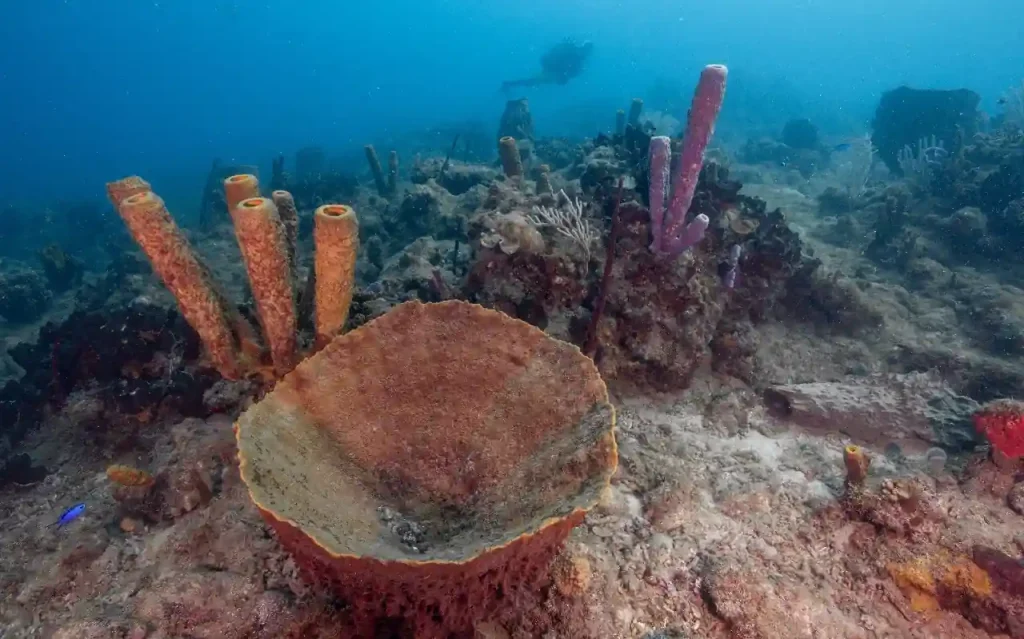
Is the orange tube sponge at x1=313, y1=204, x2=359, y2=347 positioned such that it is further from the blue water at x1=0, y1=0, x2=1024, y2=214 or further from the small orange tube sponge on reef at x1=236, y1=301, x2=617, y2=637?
the blue water at x1=0, y1=0, x2=1024, y2=214

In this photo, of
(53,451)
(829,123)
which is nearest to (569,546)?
(53,451)

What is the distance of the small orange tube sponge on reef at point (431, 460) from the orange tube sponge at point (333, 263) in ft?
1.69

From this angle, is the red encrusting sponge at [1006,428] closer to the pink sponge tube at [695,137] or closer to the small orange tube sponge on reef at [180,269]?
the pink sponge tube at [695,137]

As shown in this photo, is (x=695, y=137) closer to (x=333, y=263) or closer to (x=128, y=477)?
(x=333, y=263)

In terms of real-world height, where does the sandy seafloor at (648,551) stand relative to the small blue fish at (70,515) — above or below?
above

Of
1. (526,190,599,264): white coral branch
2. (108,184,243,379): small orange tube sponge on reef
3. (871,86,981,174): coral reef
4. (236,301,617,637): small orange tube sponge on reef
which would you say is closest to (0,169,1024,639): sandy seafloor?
(236,301,617,637): small orange tube sponge on reef

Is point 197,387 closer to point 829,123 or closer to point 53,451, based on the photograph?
point 53,451

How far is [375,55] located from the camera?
105 meters

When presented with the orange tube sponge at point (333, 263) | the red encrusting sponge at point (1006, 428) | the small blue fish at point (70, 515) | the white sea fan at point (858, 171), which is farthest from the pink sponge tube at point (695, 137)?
the white sea fan at point (858, 171)

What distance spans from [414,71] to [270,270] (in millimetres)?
97889

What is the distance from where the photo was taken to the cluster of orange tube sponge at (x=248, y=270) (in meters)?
2.81

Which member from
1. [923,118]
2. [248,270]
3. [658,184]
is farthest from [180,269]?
[923,118]

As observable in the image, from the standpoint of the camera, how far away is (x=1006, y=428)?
3.18m

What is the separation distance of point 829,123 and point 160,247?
31.3 meters
